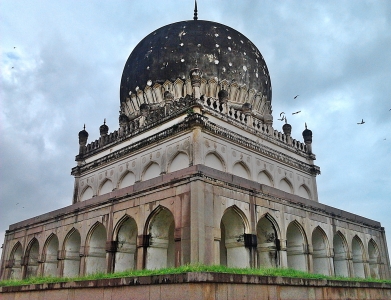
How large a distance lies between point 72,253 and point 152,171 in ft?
11.0

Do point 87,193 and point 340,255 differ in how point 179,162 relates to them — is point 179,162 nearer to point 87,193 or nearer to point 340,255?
point 87,193

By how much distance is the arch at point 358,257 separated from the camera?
12398mm

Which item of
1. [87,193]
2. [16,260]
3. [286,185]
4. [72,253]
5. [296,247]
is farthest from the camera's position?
[87,193]

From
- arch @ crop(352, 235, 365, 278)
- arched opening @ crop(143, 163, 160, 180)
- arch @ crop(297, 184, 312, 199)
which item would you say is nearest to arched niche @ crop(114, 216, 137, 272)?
arched opening @ crop(143, 163, 160, 180)

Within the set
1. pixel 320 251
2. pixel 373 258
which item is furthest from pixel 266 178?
pixel 373 258

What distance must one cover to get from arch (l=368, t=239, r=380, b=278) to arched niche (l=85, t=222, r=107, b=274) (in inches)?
335

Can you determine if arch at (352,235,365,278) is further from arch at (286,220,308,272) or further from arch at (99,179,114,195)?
arch at (99,179,114,195)

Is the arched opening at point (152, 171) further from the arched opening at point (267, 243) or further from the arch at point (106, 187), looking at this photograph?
the arched opening at point (267, 243)

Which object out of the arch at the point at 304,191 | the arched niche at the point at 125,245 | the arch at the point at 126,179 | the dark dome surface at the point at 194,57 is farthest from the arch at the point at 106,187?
the arch at the point at 304,191

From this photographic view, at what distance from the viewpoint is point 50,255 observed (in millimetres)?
12102

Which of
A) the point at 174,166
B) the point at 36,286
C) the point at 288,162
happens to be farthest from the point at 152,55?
the point at 36,286

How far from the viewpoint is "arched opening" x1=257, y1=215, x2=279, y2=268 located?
9857mm

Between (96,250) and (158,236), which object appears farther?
(96,250)

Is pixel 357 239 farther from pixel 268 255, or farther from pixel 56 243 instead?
pixel 56 243
